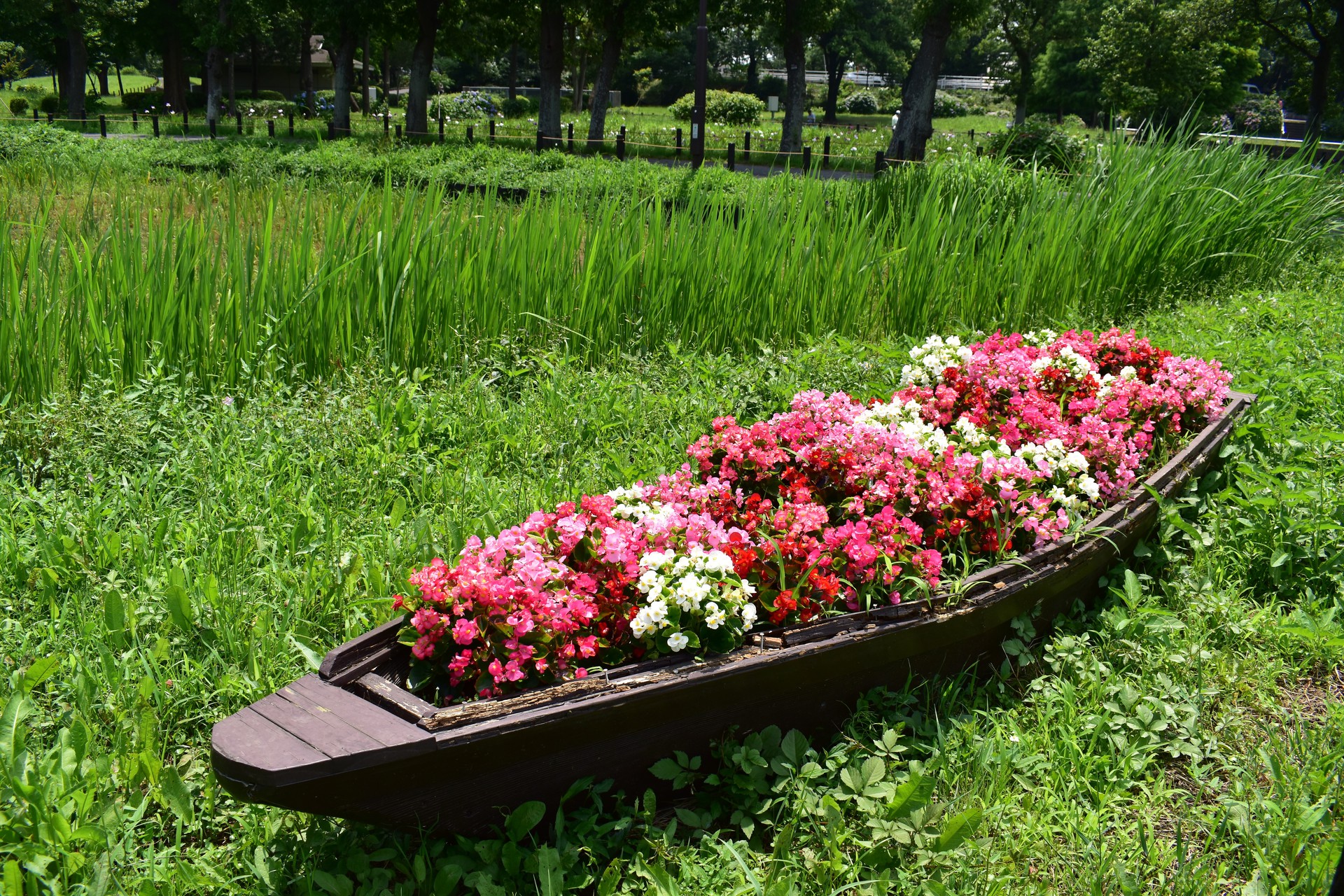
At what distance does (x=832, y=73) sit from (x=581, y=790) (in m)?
56.4

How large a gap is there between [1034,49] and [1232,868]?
4757 centimetres

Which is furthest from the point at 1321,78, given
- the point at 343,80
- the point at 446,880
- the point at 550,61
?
the point at 446,880

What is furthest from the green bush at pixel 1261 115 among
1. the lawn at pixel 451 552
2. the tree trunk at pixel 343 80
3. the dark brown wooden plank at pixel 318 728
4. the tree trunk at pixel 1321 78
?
the dark brown wooden plank at pixel 318 728

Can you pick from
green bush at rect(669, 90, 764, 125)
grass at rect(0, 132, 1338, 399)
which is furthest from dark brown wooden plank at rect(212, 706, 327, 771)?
green bush at rect(669, 90, 764, 125)

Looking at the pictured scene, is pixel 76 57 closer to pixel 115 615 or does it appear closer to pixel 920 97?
pixel 920 97

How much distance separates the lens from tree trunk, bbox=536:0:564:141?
22016 millimetres

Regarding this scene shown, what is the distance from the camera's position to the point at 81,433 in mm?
3635

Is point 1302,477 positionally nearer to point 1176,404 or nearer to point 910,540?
point 1176,404

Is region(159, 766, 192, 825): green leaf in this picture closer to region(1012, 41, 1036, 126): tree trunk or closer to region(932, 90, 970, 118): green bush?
region(1012, 41, 1036, 126): tree trunk

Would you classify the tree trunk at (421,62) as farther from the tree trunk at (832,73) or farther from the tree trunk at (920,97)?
the tree trunk at (832,73)

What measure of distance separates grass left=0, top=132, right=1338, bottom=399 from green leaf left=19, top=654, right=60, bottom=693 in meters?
1.96

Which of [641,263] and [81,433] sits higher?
[641,263]

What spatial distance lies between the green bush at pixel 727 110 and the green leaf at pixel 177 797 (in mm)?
36428

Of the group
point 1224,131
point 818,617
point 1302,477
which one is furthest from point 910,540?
point 1224,131
